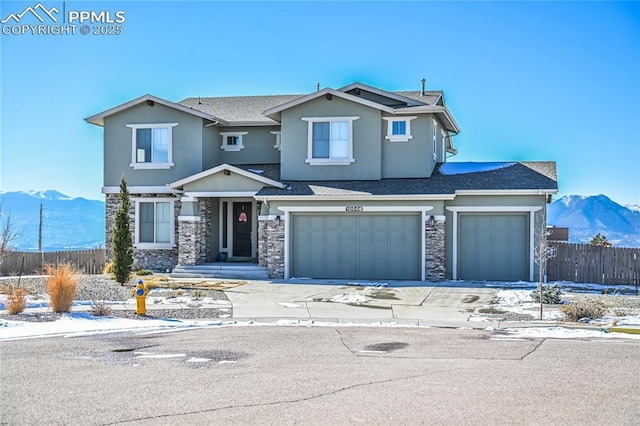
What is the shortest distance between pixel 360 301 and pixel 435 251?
5.71 metres

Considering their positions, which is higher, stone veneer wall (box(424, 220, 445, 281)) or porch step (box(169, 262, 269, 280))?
stone veneer wall (box(424, 220, 445, 281))

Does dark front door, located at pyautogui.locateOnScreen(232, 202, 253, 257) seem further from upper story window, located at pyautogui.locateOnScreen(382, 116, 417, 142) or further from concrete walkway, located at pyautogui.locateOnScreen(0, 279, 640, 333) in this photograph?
upper story window, located at pyautogui.locateOnScreen(382, 116, 417, 142)

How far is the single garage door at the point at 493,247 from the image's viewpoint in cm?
2420

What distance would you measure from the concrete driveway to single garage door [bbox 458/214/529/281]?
5.98 feet

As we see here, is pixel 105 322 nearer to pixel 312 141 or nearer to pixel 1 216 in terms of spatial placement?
pixel 1 216

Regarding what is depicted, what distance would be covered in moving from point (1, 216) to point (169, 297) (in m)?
5.49

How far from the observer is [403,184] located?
25.0 meters

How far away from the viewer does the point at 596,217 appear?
506 ft

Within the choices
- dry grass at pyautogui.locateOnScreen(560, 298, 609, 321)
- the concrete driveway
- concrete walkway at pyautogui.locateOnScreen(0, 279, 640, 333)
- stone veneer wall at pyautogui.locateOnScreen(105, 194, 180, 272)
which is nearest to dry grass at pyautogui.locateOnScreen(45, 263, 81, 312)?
concrete walkway at pyautogui.locateOnScreen(0, 279, 640, 333)

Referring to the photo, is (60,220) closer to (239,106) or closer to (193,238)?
(239,106)

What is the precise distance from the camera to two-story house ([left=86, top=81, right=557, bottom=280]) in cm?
2427

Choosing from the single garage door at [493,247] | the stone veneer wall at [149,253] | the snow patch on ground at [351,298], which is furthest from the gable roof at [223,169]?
the single garage door at [493,247]

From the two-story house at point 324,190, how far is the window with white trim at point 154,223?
0.17 ft

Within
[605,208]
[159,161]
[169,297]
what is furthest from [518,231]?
[605,208]
